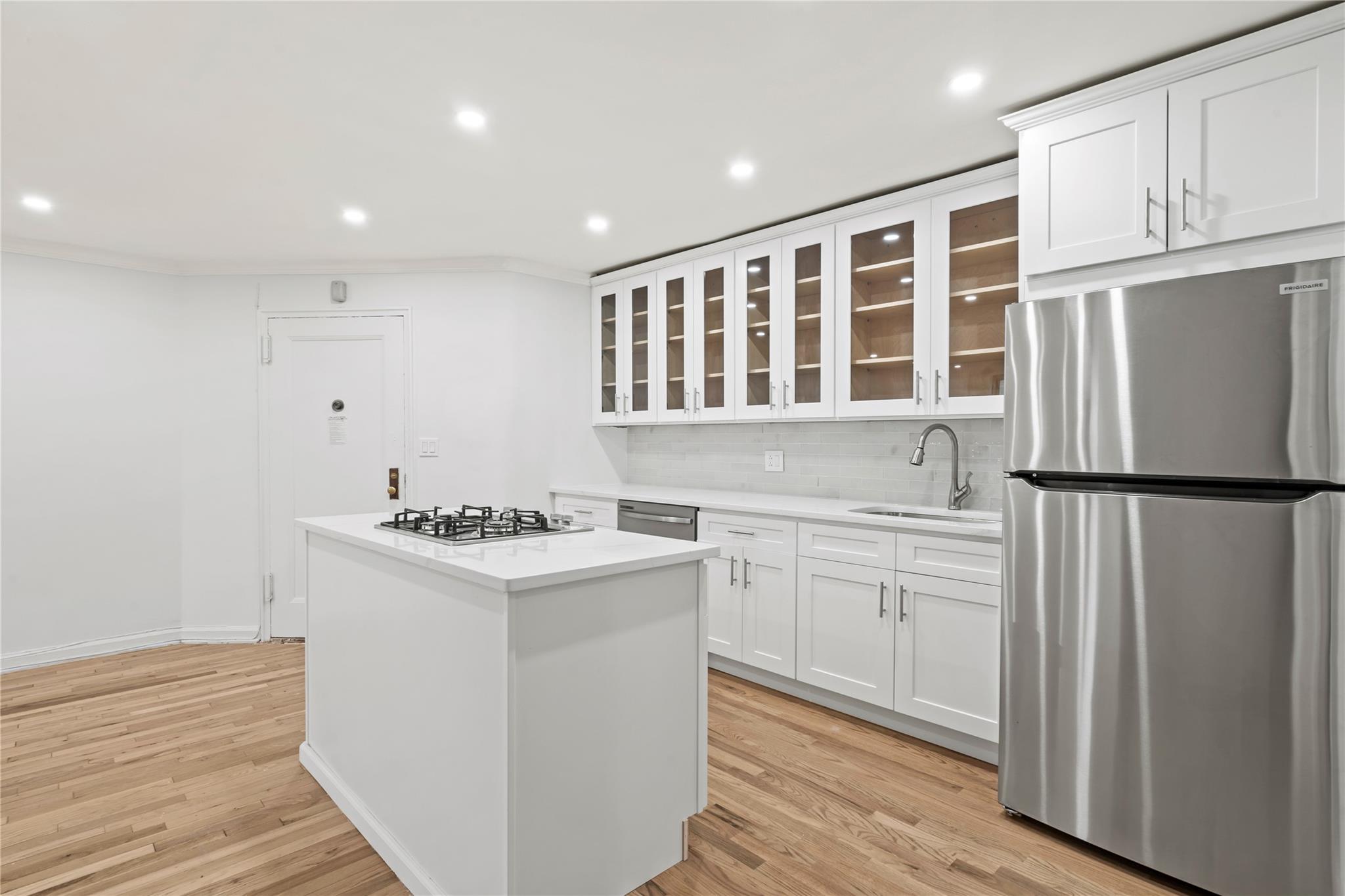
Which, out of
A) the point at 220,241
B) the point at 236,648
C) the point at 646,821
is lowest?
the point at 236,648

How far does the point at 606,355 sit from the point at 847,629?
2.60 meters

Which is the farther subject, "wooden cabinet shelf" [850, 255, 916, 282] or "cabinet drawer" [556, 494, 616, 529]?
"cabinet drawer" [556, 494, 616, 529]

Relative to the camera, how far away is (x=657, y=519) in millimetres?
3793

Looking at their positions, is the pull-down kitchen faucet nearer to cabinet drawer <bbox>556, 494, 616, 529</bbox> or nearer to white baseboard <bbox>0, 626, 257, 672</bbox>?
cabinet drawer <bbox>556, 494, 616, 529</bbox>

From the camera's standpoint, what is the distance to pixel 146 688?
3465 mm

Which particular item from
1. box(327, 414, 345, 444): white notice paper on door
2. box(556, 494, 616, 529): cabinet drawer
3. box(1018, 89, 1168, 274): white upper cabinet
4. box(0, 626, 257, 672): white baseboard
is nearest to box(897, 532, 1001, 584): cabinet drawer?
box(1018, 89, 1168, 274): white upper cabinet

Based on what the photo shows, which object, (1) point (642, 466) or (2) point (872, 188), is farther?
(1) point (642, 466)

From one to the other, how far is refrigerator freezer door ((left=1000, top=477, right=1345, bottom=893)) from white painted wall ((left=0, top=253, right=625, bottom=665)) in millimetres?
3214

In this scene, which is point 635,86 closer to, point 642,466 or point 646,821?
point 646,821

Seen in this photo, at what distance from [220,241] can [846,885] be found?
4450mm

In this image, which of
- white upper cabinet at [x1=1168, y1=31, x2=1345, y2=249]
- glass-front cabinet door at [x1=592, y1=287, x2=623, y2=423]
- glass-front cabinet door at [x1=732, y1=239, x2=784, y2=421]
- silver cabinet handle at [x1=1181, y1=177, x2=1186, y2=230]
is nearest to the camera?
white upper cabinet at [x1=1168, y1=31, x2=1345, y2=249]

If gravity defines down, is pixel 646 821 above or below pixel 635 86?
below

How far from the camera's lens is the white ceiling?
6.18 feet

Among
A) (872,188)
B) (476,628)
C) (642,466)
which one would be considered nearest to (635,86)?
(872,188)
